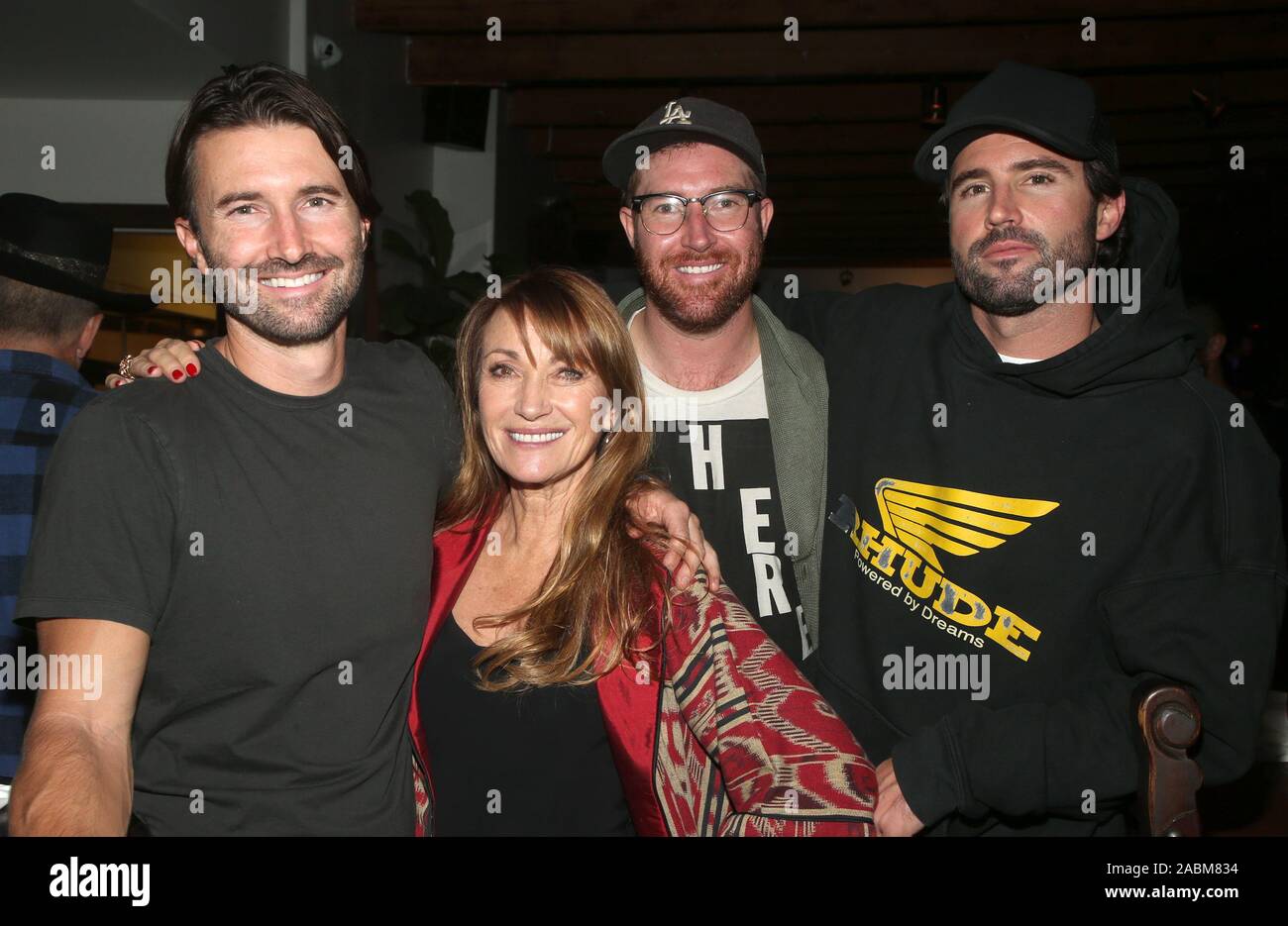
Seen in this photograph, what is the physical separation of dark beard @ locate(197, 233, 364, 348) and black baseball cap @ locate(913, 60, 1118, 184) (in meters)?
1.31

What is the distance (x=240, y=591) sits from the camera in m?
1.65

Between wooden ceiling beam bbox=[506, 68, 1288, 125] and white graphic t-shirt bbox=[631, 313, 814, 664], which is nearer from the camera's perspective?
white graphic t-shirt bbox=[631, 313, 814, 664]

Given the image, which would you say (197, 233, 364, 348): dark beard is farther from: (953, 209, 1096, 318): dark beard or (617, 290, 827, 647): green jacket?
(953, 209, 1096, 318): dark beard

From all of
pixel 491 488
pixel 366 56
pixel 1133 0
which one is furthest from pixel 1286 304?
pixel 491 488

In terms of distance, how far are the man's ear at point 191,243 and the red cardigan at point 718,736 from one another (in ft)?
2.45

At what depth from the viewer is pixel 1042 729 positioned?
1890mm

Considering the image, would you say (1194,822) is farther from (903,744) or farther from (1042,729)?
(903,744)

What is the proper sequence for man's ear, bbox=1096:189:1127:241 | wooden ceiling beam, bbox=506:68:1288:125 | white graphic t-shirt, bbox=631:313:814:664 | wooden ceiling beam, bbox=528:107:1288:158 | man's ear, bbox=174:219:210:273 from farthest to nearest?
wooden ceiling beam, bbox=528:107:1288:158, wooden ceiling beam, bbox=506:68:1288:125, white graphic t-shirt, bbox=631:313:814:664, man's ear, bbox=1096:189:1127:241, man's ear, bbox=174:219:210:273

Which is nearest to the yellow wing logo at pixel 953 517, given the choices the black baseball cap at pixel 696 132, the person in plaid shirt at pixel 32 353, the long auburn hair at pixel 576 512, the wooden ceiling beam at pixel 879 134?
the long auburn hair at pixel 576 512

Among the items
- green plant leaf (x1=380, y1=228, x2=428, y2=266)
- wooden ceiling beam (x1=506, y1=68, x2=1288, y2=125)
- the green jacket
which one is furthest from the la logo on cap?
wooden ceiling beam (x1=506, y1=68, x2=1288, y2=125)

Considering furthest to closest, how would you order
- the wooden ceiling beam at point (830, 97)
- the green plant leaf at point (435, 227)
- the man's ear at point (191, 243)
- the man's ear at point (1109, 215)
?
the wooden ceiling beam at point (830, 97)
the green plant leaf at point (435, 227)
the man's ear at point (1109, 215)
the man's ear at point (191, 243)

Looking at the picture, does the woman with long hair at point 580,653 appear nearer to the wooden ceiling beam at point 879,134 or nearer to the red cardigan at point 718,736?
the red cardigan at point 718,736

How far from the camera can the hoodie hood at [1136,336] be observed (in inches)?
78.5

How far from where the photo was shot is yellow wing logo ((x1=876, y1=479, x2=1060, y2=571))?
2029 mm
